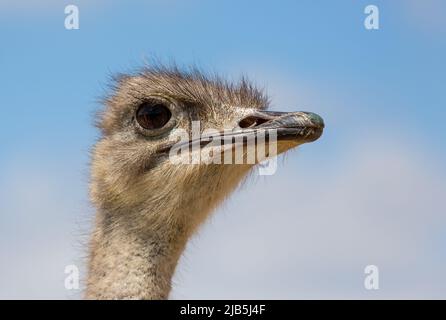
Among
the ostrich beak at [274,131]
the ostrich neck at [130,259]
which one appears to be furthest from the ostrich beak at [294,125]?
the ostrich neck at [130,259]

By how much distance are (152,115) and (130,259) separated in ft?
3.32

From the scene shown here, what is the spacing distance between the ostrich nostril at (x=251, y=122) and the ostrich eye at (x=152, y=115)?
0.48 meters

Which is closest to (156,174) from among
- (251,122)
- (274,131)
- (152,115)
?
(152,115)

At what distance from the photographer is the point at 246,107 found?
26.7 feet

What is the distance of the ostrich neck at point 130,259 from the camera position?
7363 mm

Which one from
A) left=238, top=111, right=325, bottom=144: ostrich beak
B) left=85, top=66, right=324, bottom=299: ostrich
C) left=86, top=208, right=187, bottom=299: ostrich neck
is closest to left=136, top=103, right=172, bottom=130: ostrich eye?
left=85, top=66, right=324, bottom=299: ostrich

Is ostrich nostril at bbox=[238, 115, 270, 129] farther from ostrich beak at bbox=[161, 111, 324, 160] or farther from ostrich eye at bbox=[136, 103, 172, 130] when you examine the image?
ostrich eye at bbox=[136, 103, 172, 130]

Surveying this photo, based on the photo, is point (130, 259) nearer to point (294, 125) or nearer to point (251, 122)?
point (251, 122)
